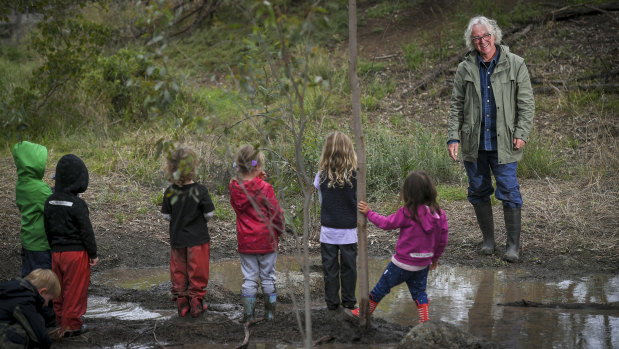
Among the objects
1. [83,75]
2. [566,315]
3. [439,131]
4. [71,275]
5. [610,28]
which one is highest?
[610,28]

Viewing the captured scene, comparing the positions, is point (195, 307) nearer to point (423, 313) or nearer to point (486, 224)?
point (423, 313)

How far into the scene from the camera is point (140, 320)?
5055 millimetres

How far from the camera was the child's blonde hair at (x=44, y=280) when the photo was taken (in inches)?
162

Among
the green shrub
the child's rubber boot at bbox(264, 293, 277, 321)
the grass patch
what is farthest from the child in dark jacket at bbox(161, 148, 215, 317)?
the grass patch

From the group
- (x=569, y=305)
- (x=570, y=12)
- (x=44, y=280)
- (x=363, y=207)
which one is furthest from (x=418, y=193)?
(x=570, y=12)

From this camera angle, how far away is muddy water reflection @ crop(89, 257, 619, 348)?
4527 millimetres

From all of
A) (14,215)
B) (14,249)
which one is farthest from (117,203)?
(14,249)

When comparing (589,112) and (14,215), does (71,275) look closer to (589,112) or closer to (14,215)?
(14,215)

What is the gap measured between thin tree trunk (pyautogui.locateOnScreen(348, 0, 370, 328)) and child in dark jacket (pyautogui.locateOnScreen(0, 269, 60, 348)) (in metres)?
2.11

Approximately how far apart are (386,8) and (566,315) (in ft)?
42.6

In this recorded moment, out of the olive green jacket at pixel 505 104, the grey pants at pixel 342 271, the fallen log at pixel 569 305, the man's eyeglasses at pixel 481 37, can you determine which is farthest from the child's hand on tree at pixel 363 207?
the man's eyeglasses at pixel 481 37

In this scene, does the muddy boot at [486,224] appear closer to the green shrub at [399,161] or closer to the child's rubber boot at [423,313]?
the green shrub at [399,161]

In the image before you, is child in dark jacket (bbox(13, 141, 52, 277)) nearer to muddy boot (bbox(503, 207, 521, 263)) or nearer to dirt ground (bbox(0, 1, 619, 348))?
dirt ground (bbox(0, 1, 619, 348))

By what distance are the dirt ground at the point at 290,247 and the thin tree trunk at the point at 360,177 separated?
241 millimetres
